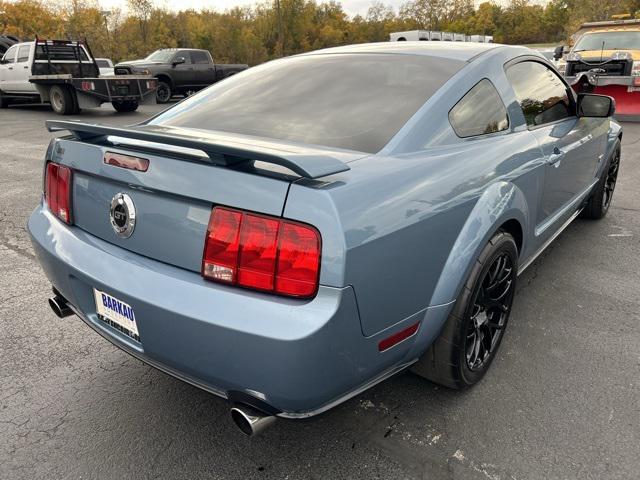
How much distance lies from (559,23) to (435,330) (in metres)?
82.7

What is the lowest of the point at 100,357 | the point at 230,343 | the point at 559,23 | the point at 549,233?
the point at 100,357

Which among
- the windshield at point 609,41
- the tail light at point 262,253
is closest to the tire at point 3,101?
the windshield at point 609,41

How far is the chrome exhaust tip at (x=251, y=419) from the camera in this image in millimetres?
1685

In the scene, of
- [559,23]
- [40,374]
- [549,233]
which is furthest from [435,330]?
[559,23]

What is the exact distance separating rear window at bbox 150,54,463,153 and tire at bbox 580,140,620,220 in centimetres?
270

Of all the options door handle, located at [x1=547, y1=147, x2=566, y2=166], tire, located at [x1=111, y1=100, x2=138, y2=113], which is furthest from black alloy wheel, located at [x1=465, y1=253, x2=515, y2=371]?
tire, located at [x1=111, y1=100, x2=138, y2=113]

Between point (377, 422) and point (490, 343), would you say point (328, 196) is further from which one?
point (490, 343)

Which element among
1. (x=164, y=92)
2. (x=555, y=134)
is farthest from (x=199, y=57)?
(x=555, y=134)

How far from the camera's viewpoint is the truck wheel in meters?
13.3

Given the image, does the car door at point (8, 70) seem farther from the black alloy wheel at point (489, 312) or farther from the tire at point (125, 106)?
the black alloy wheel at point (489, 312)

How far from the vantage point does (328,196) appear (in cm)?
156

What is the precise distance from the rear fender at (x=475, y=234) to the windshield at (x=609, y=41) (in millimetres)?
12200

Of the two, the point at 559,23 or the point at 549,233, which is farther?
the point at 559,23

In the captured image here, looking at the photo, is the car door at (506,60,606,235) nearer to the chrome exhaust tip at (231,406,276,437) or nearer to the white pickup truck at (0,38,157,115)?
the chrome exhaust tip at (231,406,276,437)
